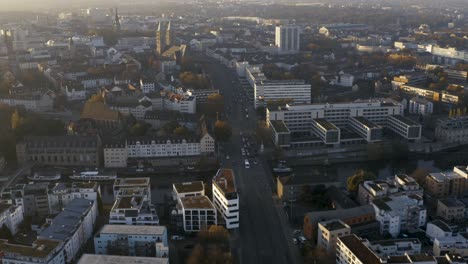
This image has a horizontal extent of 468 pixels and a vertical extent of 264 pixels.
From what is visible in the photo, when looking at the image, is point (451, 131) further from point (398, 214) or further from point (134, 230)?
point (134, 230)

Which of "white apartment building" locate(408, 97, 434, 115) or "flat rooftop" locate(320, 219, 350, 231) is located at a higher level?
"flat rooftop" locate(320, 219, 350, 231)

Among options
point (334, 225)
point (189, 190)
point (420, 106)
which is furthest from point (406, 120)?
point (189, 190)

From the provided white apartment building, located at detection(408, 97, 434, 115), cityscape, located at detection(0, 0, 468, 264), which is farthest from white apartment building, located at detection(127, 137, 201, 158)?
white apartment building, located at detection(408, 97, 434, 115)

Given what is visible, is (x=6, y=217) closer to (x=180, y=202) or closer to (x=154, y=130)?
(x=180, y=202)

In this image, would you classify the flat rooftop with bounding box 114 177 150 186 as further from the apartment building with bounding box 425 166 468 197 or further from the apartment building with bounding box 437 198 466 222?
the apartment building with bounding box 425 166 468 197

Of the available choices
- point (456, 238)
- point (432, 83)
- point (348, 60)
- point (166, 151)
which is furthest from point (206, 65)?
point (456, 238)

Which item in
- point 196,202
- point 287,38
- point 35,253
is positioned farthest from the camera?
point 287,38
